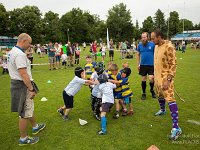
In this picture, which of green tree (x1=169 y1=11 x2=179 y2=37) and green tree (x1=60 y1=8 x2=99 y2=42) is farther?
green tree (x1=169 y1=11 x2=179 y2=37)

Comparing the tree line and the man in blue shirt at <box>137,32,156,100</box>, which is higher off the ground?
the tree line

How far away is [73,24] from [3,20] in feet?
88.9

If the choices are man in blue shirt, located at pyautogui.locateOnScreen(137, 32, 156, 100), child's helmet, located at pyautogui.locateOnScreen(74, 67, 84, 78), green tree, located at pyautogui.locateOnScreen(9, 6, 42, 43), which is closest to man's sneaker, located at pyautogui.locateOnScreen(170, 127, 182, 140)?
child's helmet, located at pyautogui.locateOnScreen(74, 67, 84, 78)

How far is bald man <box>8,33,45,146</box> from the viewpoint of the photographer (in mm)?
4496

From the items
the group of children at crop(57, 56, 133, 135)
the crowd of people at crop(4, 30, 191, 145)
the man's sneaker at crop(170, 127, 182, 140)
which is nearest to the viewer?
the crowd of people at crop(4, 30, 191, 145)

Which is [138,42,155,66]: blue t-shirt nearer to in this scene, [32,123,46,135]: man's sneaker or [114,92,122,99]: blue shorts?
[114,92,122,99]: blue shorts

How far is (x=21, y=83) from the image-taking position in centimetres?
473

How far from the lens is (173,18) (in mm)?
98438

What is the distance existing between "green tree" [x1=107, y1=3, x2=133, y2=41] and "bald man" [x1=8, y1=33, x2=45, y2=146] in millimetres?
83714

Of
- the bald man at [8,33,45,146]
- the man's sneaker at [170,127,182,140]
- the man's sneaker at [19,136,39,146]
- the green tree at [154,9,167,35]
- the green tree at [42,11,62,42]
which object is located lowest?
the man's sneaker at [19,136,39,146]

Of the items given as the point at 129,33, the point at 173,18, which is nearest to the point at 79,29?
the point at 129,33

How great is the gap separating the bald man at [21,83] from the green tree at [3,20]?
65.7 meters

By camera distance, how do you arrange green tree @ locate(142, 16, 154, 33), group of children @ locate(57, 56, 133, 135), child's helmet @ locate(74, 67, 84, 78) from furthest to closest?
green tree @ locate(142, 16, 154, 33)
child's helmet @ locate(74, 67, 84, 78)
group of children @ locate(57, 56, 133, 135)

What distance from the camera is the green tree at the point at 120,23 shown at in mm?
86625
